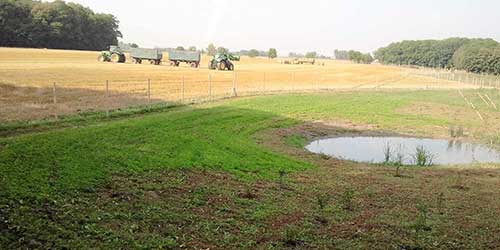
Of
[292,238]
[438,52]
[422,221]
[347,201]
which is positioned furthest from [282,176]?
[438,52]

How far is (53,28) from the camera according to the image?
92.4 meters

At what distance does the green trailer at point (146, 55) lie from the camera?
2638 inches

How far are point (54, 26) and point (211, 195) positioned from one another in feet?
300

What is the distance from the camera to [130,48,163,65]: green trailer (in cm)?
6700

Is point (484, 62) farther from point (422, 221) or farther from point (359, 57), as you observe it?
point (422, 221)

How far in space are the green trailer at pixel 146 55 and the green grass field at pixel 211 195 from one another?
4906cm

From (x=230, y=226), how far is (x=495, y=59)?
11248 cm

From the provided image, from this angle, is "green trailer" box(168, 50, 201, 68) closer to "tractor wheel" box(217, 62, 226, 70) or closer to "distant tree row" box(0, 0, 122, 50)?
"tractor wheel" box(217, 62, 226, 70)

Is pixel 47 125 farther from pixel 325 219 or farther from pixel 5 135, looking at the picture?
pixel 325 219

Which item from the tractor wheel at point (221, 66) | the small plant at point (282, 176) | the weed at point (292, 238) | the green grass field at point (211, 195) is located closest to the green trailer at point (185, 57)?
the tractor wheel at point (221, 66)

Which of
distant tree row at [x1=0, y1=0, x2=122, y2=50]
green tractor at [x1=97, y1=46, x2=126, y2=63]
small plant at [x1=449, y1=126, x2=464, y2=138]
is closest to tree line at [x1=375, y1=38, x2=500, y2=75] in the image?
distant tree row at [x1=0, y1=0, x2=122, y2=50]

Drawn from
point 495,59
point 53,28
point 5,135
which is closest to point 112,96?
point 5,135

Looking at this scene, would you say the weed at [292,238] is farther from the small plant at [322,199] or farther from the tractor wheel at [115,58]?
the tractor wheel at [115,58]

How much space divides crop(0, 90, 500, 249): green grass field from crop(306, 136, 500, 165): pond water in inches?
107
